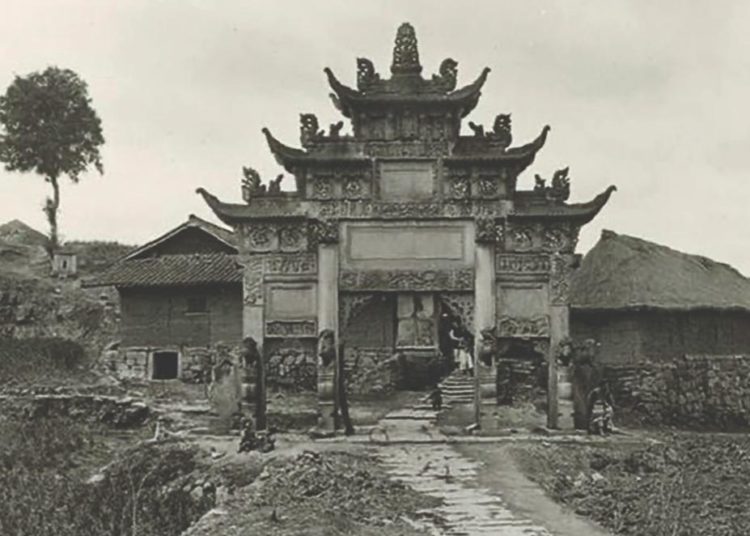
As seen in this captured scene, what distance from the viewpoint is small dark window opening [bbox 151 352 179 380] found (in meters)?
33.8

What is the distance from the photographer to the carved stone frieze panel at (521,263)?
65.9 feet

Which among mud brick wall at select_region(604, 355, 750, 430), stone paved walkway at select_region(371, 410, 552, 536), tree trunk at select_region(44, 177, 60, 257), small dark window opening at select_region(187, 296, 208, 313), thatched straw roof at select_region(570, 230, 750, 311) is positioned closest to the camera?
stone paved walkway at select_region(371, 410, 552, 536)

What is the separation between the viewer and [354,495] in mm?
12492

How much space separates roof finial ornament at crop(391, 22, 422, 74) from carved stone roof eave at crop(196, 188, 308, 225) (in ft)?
11.8

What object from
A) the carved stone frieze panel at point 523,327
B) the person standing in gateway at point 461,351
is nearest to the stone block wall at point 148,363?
the person standing in gateway at point 461,351

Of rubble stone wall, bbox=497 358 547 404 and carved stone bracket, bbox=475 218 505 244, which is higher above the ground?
carved stone bracket, bbox=475 218 505 244

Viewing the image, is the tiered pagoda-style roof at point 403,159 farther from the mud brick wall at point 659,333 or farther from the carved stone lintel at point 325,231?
the mud brick wall at point 659,333

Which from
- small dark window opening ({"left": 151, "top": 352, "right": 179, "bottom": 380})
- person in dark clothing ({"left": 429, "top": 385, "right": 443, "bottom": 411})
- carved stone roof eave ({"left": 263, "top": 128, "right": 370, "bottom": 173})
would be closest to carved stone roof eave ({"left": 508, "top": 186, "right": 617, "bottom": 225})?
carved stone roof eave ({"left": 263, "top": 128, "right": 370, "bottom": 173})

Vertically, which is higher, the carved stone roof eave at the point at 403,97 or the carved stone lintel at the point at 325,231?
the carved stone roof eave at the point at 403,97

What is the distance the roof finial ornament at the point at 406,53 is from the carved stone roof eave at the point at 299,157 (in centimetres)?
231

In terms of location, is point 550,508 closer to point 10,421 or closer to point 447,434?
point 447,434

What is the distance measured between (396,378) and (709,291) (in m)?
10.3

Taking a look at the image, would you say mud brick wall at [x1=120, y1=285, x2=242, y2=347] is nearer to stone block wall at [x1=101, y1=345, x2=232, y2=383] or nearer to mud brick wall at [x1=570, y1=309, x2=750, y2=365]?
stone block wall at [x1=101, y1=345, x2=232, y2=383]

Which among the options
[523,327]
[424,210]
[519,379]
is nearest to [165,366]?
[519,379]
